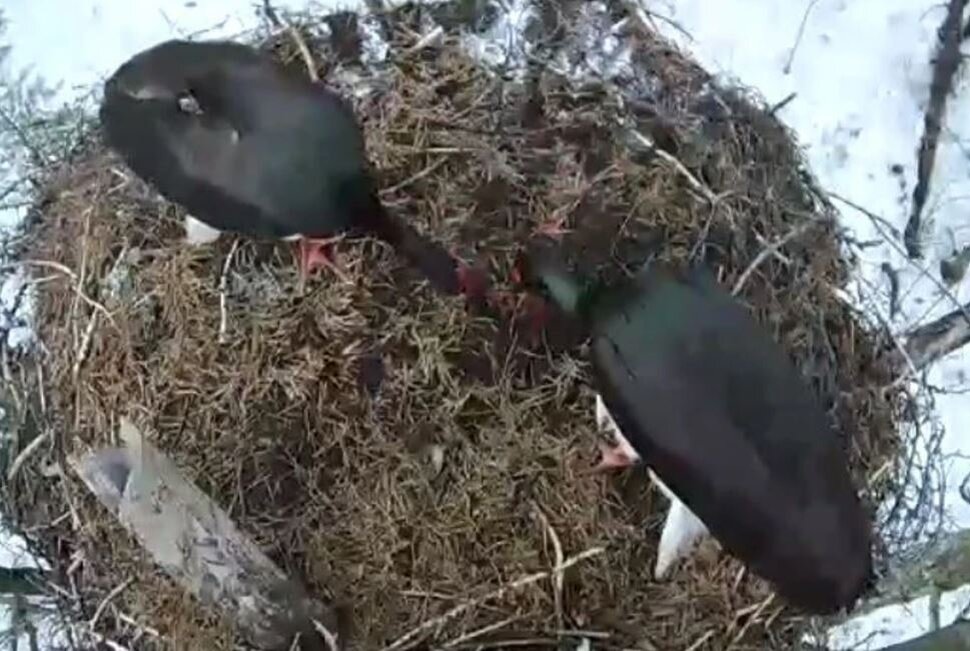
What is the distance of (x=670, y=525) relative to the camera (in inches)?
99.6

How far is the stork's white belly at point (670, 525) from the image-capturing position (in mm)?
2490

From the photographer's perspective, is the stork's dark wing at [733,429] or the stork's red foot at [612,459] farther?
the stork's red foot at [612,459]

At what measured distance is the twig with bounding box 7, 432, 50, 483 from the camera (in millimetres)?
2689

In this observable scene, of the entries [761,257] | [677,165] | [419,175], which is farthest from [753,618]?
[419,175]

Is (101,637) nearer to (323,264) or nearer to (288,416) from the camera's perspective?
(288,416)

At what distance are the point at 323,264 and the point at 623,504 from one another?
46 centimetres

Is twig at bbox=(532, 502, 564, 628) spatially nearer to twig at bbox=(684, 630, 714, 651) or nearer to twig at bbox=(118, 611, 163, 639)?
twig at bbox=(684, 630, 714, 651)

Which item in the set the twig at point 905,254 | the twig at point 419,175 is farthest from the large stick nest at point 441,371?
the twig at point 905,254

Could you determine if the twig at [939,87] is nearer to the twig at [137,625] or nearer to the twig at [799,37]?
the twig at [799,37]

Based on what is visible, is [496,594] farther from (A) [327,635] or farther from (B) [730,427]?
(B) [730,427]

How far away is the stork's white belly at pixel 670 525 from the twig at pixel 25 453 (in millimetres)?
707

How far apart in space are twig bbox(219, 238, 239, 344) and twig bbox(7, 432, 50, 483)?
0.30 meters

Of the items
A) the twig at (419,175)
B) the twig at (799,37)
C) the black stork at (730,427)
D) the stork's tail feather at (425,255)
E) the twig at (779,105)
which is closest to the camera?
the black stork at (730,427)

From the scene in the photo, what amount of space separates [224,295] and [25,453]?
356 mm
